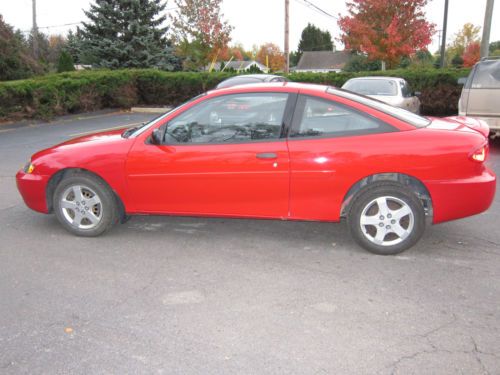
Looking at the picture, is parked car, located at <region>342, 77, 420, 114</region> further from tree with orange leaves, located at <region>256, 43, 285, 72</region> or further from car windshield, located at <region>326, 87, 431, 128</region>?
tree with orange leaves, located at <region>256, 43, 285, 72</region>

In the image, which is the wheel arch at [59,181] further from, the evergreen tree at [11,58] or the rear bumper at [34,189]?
the evergreen tree at [11,58]

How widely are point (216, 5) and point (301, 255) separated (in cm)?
2669

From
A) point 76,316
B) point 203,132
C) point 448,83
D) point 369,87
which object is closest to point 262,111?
point 203,132

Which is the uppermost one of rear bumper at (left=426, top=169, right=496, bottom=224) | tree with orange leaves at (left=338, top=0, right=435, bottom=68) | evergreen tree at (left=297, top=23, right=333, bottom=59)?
evergreen tree at (left=297, top=23, right=333, bottom=59)

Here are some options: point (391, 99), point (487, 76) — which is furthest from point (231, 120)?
point (391, 99)

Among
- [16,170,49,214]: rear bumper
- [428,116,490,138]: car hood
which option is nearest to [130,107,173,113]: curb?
[16,170,49,214]: rear bumper

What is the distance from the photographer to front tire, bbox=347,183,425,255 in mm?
4168

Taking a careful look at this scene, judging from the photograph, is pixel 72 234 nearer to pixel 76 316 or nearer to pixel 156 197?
pixel 156 197

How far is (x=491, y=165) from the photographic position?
809cm

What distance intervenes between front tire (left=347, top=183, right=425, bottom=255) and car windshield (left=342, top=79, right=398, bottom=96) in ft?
24.7

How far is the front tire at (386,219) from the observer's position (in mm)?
4168

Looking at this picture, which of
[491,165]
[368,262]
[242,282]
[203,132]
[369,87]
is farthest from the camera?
[369,87]

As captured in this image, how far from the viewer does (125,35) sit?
30.5 metres

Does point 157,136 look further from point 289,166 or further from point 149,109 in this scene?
point 149,109
